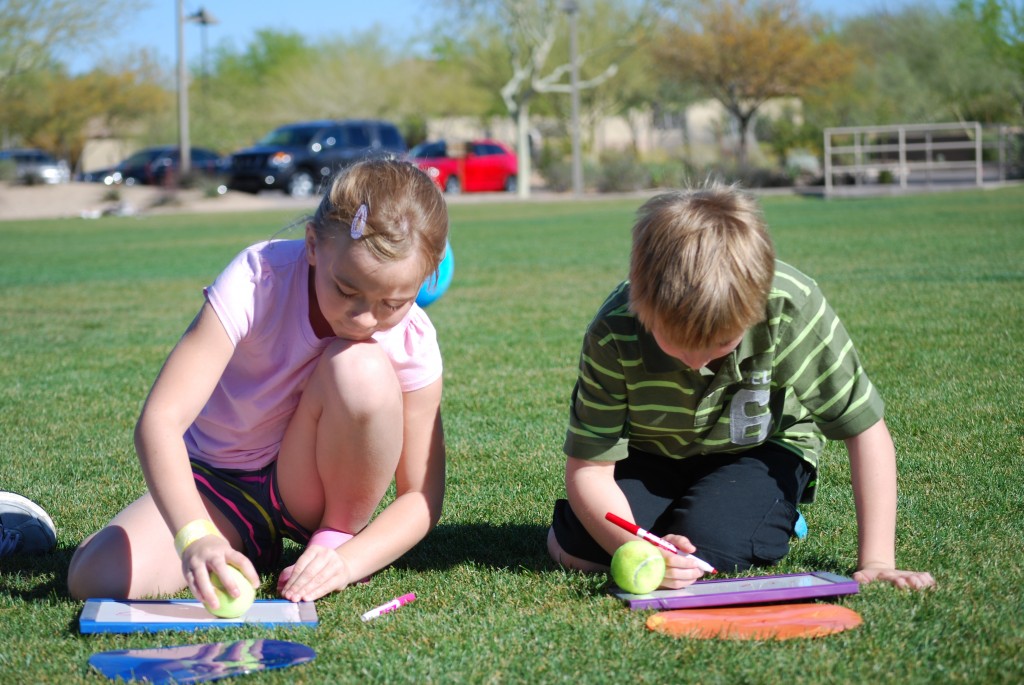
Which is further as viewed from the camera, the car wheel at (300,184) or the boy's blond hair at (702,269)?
the car wheel at (300,184)

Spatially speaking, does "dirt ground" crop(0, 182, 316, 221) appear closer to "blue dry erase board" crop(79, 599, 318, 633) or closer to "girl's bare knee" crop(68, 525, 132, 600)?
"girl's bare knee" crop(68, 525, 132, 600)

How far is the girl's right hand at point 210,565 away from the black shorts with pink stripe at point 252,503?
0.53 m

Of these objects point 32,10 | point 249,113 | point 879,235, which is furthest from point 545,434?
point 249,113

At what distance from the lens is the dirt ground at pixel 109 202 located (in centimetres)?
2652

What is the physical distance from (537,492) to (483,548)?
558mm

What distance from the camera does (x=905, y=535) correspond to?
9.71 feet

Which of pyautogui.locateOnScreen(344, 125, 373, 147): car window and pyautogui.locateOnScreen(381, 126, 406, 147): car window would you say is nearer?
pyautogui.locateOnScreen(344, 125, 373, 147): car window

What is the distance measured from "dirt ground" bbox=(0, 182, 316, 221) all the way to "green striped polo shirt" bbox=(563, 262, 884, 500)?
23524 millimetres

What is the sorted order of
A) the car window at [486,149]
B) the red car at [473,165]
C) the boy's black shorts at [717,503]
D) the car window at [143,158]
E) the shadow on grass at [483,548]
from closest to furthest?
the boy's black shorts at [717,503], the shadow on grass at [483,548], the red car at [473,165], the car window at [486,149], the car window at [143,158]

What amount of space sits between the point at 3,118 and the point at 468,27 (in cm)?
1542

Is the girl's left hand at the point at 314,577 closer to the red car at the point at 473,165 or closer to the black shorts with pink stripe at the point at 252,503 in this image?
the black shorts with pink stripe at the point at 252,503

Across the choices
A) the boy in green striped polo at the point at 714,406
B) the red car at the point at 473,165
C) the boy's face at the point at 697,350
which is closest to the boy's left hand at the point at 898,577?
Result: the boy in green striped polo at the point at 714,406

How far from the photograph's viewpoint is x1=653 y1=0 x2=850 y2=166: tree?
1270 inches

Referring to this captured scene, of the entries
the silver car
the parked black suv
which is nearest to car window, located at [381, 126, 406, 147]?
the parked black suv
